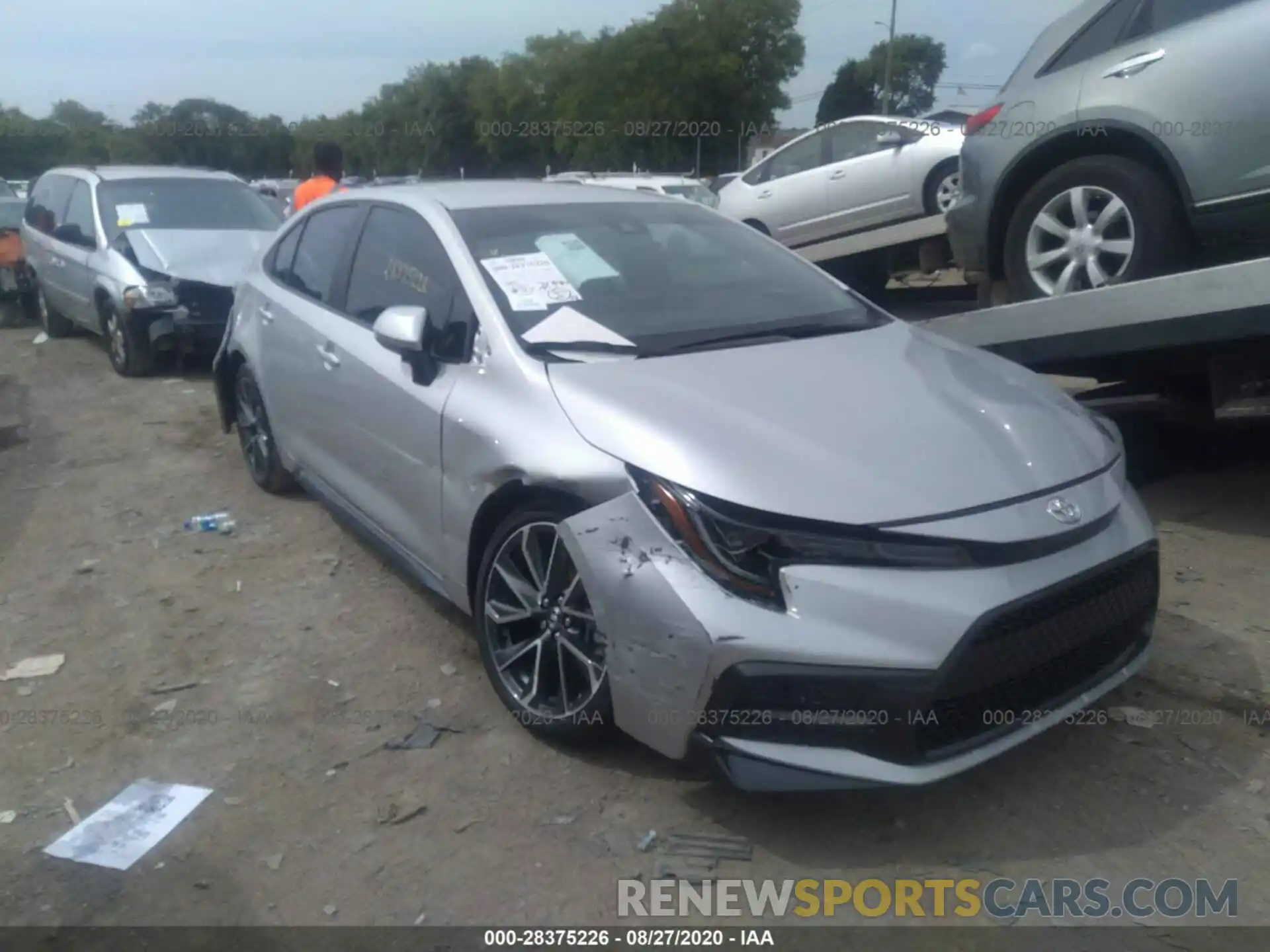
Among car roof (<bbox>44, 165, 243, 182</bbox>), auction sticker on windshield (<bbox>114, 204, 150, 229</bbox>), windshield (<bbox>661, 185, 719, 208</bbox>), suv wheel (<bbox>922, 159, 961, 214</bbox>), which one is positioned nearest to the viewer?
suv wheel (<bbox>922, 159, 961, 214</bbox>)

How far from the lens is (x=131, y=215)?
9711 mm

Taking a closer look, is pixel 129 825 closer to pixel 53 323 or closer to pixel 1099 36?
pixel 1099 36

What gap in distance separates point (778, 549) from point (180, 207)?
28.8 feet

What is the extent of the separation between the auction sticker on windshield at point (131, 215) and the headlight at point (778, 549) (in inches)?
334

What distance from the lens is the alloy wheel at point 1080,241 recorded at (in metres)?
4.86

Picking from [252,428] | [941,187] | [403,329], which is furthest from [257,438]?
[941,187]

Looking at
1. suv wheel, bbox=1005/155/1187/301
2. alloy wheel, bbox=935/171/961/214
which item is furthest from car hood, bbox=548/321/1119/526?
alloy wheel, bbox=935/171/961/214

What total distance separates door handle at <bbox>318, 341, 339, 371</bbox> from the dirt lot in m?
0.96

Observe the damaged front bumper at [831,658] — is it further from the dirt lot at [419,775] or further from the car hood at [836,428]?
the dirt lot at [419,775]

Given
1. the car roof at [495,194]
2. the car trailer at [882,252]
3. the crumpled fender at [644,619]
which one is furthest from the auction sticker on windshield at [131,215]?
the crumpled fender at [644,619]

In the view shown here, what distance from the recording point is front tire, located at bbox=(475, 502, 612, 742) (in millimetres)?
3152

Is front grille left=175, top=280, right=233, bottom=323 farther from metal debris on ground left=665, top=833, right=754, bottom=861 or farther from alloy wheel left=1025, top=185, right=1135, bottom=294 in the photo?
metal debris on ground left=665, top=833, right=754, bottom=861

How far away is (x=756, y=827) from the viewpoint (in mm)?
3021

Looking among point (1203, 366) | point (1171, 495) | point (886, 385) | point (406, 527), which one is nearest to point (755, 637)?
point (886, 385)
